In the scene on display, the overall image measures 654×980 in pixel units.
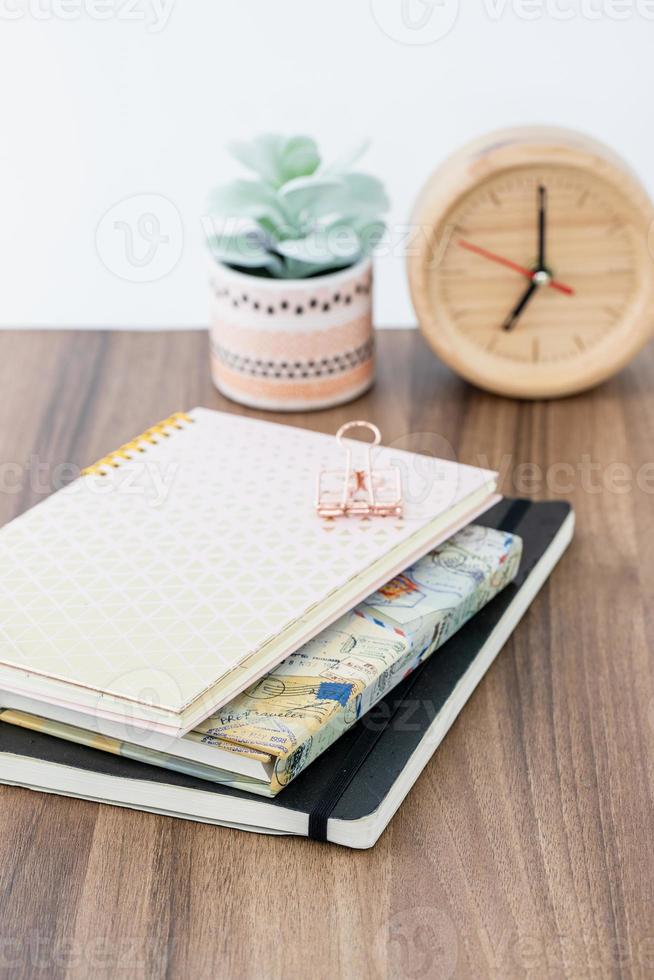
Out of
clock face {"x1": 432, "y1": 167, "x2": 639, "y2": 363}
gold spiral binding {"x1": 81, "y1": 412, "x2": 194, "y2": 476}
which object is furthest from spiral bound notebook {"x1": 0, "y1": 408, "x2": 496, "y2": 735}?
clock face {"x1": 432, "y1": 167, "x2": 639, "y2": 363}

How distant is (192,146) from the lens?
143 cm

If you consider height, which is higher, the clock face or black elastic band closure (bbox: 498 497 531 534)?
the clock face

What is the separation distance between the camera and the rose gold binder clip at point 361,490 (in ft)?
2.38

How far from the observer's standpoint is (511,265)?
1.05 m

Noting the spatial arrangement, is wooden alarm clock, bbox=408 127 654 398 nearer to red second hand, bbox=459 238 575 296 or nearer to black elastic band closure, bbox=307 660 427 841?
red second hand, bbox=459 238 575 296

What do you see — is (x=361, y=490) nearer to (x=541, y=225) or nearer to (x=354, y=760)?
(x=354, y=760)

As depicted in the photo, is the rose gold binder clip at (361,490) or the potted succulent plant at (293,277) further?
the potted succulent plant at (293,277)

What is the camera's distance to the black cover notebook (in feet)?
1.89

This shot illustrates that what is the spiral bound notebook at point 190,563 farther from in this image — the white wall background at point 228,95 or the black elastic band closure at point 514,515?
the white wall background at point 228,95

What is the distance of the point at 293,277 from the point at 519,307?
0.69 feet

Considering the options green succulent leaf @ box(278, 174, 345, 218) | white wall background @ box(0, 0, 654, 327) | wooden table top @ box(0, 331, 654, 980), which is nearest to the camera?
wooden table top @ box(0, 331, 654, 980)

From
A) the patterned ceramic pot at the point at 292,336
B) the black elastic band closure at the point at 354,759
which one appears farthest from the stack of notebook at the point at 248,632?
the patterned ceramic pot at the point at 292,336

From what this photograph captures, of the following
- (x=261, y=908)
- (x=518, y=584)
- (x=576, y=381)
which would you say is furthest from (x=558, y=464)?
(x=261, y=908)

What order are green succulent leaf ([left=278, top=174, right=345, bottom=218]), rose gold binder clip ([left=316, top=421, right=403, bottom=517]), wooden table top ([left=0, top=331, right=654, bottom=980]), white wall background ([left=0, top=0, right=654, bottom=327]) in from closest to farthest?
wooden table top ([left=0, top=331, right=654, bottom=980]) → rose gold binder clip ([left=316, top=421, right=403, bottom=517]) → green succulent leaf ([left=278, top=174, right=345, bottom=218]) → white wall background ([left=0, top=0, right=654, bottom=327])
